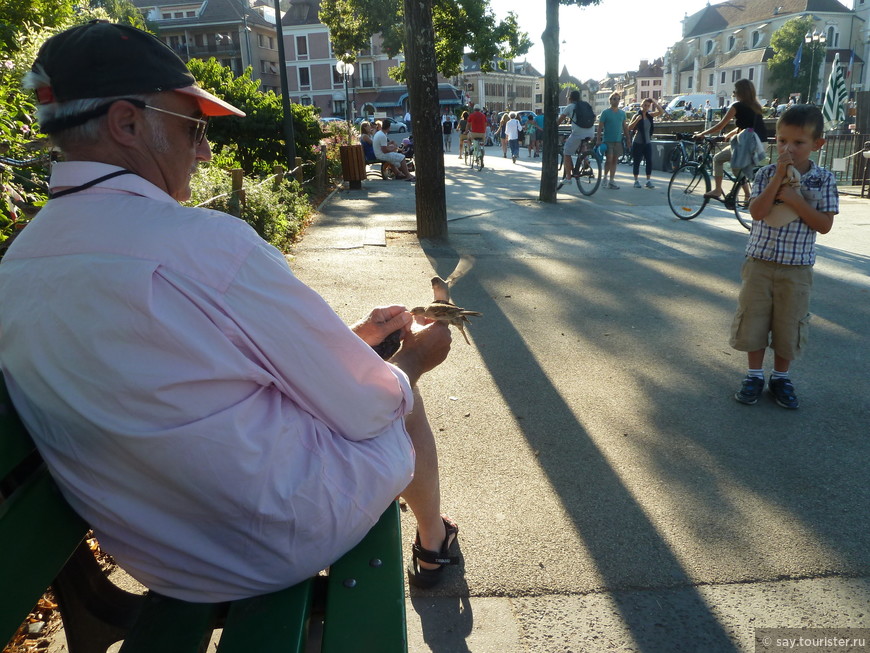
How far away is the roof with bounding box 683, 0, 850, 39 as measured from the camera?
293ft

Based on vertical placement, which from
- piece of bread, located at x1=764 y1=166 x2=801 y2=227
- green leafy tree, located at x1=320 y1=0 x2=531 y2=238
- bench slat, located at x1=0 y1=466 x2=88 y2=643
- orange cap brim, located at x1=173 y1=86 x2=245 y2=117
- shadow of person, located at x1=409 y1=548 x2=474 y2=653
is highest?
green leafy tree, located at x1=320 y1=0 x2=531 y2=238

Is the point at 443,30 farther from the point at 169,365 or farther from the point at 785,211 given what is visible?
the point at 169,365

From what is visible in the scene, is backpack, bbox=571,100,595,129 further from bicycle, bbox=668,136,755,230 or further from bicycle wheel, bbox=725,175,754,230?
bicycle wheel, bbox=725,175,754,230

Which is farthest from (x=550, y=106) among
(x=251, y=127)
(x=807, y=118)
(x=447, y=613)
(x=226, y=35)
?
(x=226, y=35)

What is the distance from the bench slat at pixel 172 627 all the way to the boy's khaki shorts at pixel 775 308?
11.2ft

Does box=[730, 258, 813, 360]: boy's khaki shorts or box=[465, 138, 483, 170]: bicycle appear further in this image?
box=[465, 138, 483, 170]: bicycle

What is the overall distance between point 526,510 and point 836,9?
353ft

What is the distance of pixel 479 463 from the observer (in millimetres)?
3557

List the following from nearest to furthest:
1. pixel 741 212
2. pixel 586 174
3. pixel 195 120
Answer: pixel 195 120, pixel 741 212, pixel 586 174

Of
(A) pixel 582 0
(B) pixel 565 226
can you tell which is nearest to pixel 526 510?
(B) pixel 565 226

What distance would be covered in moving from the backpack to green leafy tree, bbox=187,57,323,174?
5.51 m

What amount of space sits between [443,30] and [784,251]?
78.8ft

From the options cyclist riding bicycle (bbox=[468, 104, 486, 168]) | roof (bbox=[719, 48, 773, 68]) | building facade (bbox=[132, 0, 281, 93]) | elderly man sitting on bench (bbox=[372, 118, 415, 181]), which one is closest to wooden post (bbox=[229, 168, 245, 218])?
elderly man sitting on bench (bbox=[372, 118, 415, 181])

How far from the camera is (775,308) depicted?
13.3 ft
